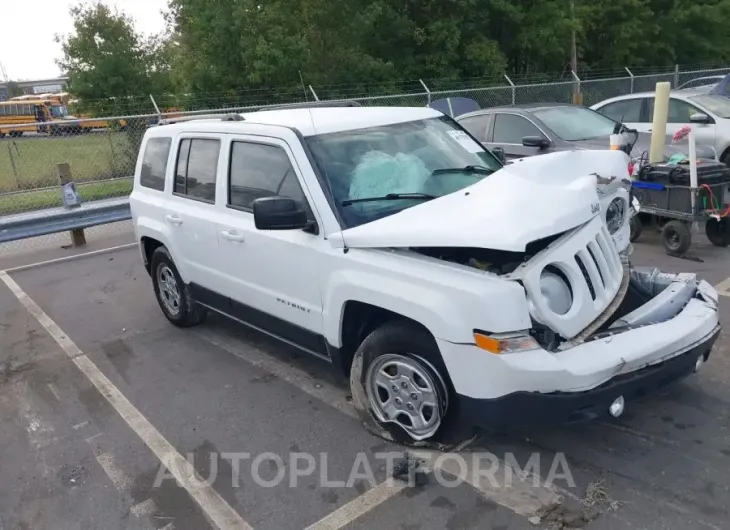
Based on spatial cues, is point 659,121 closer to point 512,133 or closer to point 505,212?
point 512,133

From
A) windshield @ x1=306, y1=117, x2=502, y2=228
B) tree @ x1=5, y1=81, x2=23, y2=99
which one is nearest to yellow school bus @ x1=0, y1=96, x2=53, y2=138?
tree @ x1=5, y1=81, x2=23, y2=99

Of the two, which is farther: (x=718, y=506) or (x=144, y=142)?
(x=144, y=142)

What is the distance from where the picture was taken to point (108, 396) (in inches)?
186

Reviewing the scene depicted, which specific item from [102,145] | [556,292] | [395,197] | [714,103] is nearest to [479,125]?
[714,103]

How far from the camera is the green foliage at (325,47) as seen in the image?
60.0 ft

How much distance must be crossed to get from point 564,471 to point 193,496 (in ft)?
6.38

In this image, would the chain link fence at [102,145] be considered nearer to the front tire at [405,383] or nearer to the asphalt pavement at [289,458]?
the asphalt pavement at [289,458]

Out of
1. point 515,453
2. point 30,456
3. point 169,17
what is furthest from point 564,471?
point 169,17

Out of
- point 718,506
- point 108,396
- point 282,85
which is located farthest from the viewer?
point 282,85

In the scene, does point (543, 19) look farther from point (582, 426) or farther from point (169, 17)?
point (582, 426)

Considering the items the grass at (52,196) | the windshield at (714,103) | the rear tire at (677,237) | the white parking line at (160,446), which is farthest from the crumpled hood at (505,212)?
the grass at (52,196)

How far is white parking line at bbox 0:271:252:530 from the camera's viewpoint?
3282mm

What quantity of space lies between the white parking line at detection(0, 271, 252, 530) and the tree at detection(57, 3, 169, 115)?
1351 centimetres

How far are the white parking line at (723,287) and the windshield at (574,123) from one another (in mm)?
3184
